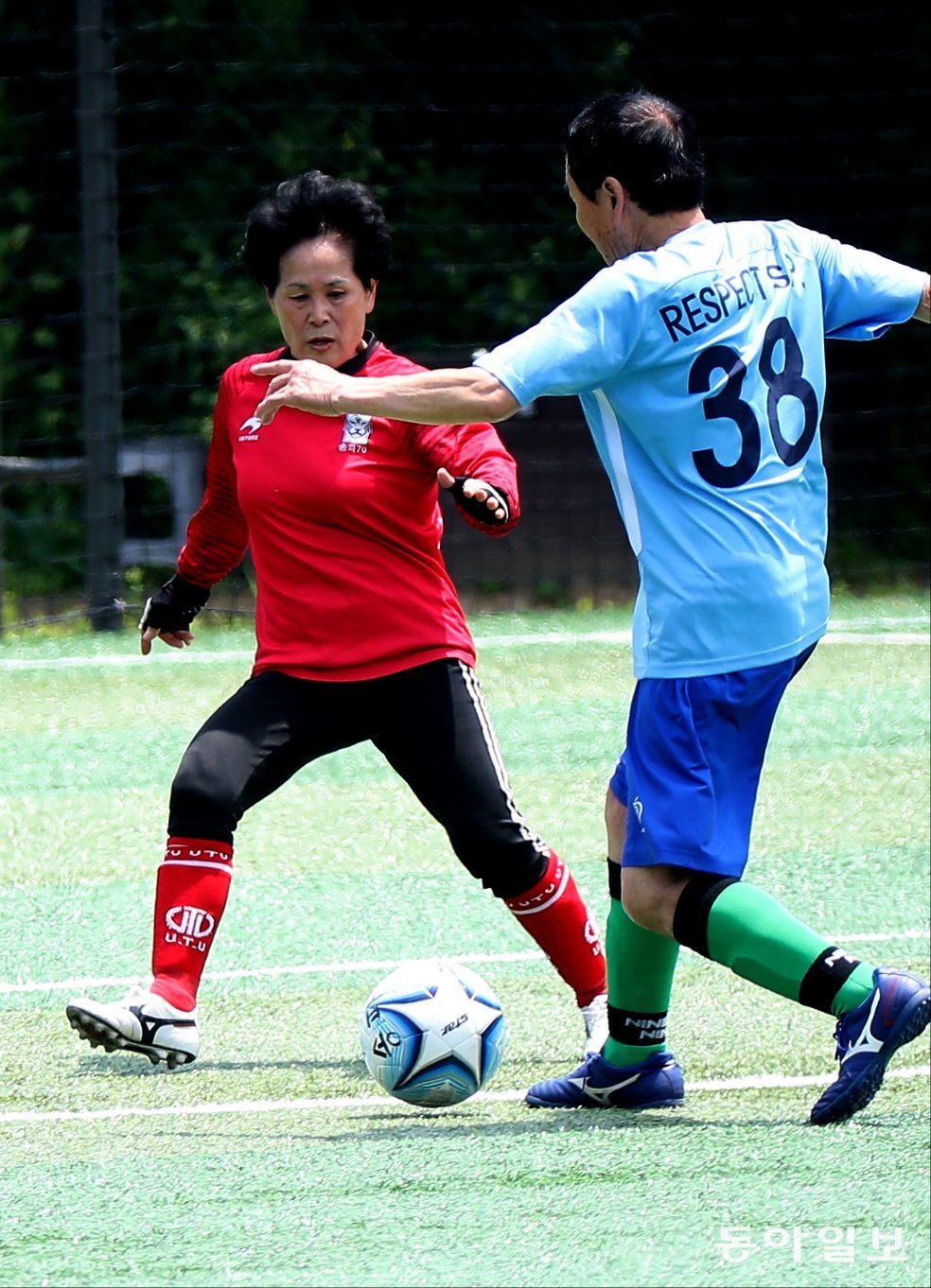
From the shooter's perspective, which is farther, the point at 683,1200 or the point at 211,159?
the point at 211,159

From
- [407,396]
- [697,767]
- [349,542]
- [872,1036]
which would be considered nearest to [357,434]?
[349,542]

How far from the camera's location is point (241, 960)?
5.49m

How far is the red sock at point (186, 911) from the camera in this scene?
4352 millimetres

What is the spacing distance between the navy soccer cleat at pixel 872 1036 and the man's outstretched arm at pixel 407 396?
1193 mm

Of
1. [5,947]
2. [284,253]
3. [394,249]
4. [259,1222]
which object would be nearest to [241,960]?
[5,947]

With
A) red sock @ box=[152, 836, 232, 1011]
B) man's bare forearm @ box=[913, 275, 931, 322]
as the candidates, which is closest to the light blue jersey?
man's bare forearm @ box=[913, 275, 931, 322]

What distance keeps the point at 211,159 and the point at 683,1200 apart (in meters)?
11.5

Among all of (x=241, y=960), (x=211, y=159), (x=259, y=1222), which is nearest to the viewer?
(x=259, y=1222)

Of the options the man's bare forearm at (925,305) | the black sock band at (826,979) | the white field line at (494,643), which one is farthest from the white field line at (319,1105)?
the white field line at (494,643)

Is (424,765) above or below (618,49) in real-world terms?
below

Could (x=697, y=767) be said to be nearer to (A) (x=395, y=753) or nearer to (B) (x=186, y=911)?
(A) (x=395, y=753)

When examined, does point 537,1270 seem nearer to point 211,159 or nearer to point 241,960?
point 241,960

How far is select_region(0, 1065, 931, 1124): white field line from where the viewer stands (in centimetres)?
405

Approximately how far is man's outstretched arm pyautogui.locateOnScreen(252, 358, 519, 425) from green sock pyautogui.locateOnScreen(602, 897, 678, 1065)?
3.39 feet
